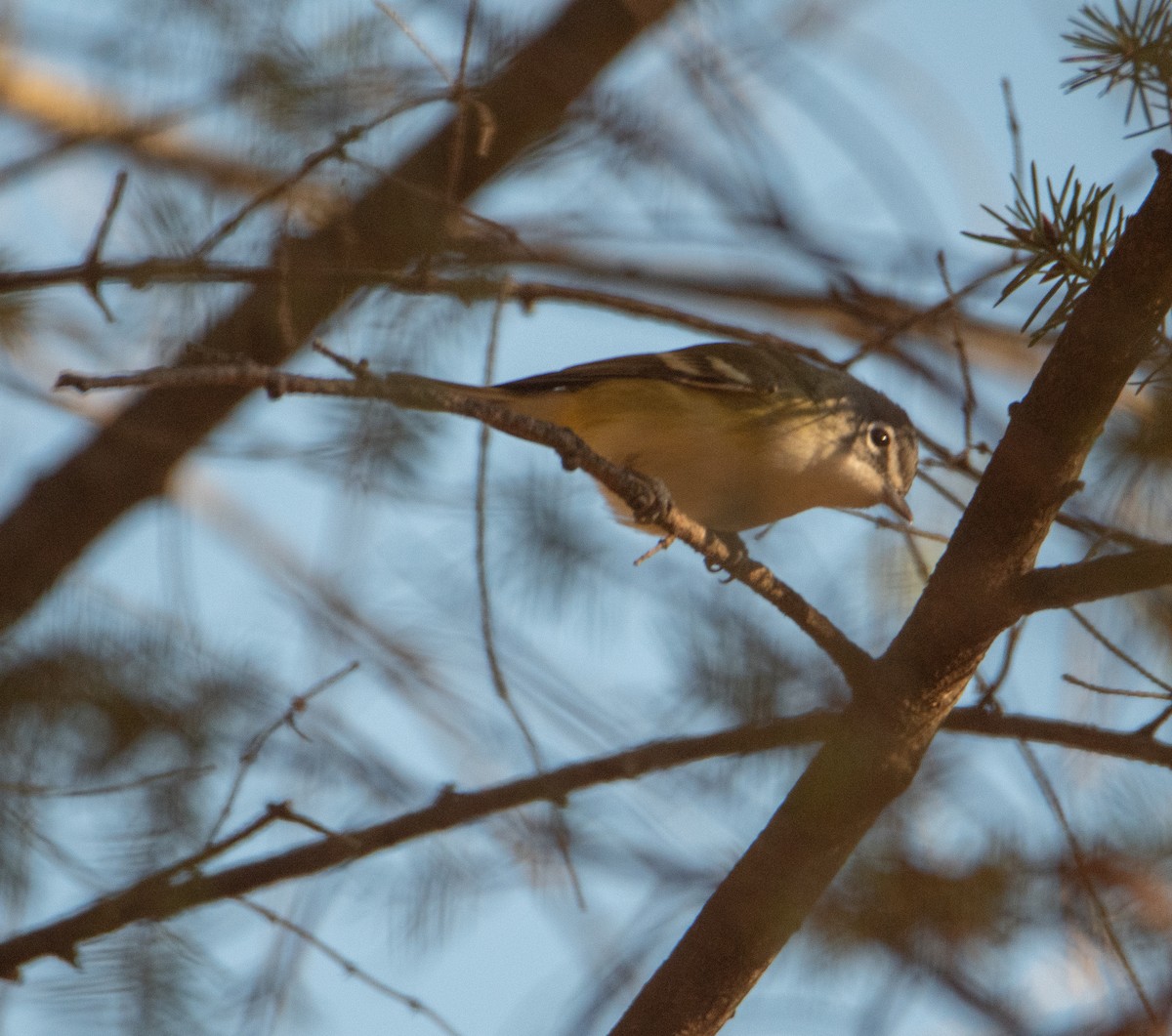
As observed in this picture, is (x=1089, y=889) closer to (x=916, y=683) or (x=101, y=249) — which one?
(x=916, y=683)

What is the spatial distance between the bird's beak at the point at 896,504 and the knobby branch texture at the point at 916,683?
4.33 ft

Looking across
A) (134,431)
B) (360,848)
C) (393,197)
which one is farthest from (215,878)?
(134,431)

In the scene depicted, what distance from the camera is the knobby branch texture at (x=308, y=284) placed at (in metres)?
2.79

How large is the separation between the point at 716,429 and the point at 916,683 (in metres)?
1.17

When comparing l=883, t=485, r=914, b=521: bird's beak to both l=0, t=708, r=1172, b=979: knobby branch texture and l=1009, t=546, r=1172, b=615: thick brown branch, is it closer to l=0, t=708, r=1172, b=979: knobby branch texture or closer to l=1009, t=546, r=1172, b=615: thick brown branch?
l=0, t=708, r=1172, b=979: knobby branch texture

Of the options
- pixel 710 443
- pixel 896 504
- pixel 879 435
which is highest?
pixel 879 435

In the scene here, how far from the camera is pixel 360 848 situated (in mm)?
2721

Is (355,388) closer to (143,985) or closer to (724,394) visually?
(143,985)

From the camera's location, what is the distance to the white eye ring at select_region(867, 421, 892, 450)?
12.0ft

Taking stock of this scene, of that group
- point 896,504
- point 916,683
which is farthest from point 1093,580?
point 896,504

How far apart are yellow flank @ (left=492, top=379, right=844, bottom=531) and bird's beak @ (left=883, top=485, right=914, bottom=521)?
257mm

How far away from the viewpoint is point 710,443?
3334 millimetres

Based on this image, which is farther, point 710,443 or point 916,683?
point 710,443

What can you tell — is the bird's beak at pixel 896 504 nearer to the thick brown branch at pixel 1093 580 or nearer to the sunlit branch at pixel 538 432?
the sunlit branch at pixel 538 432
